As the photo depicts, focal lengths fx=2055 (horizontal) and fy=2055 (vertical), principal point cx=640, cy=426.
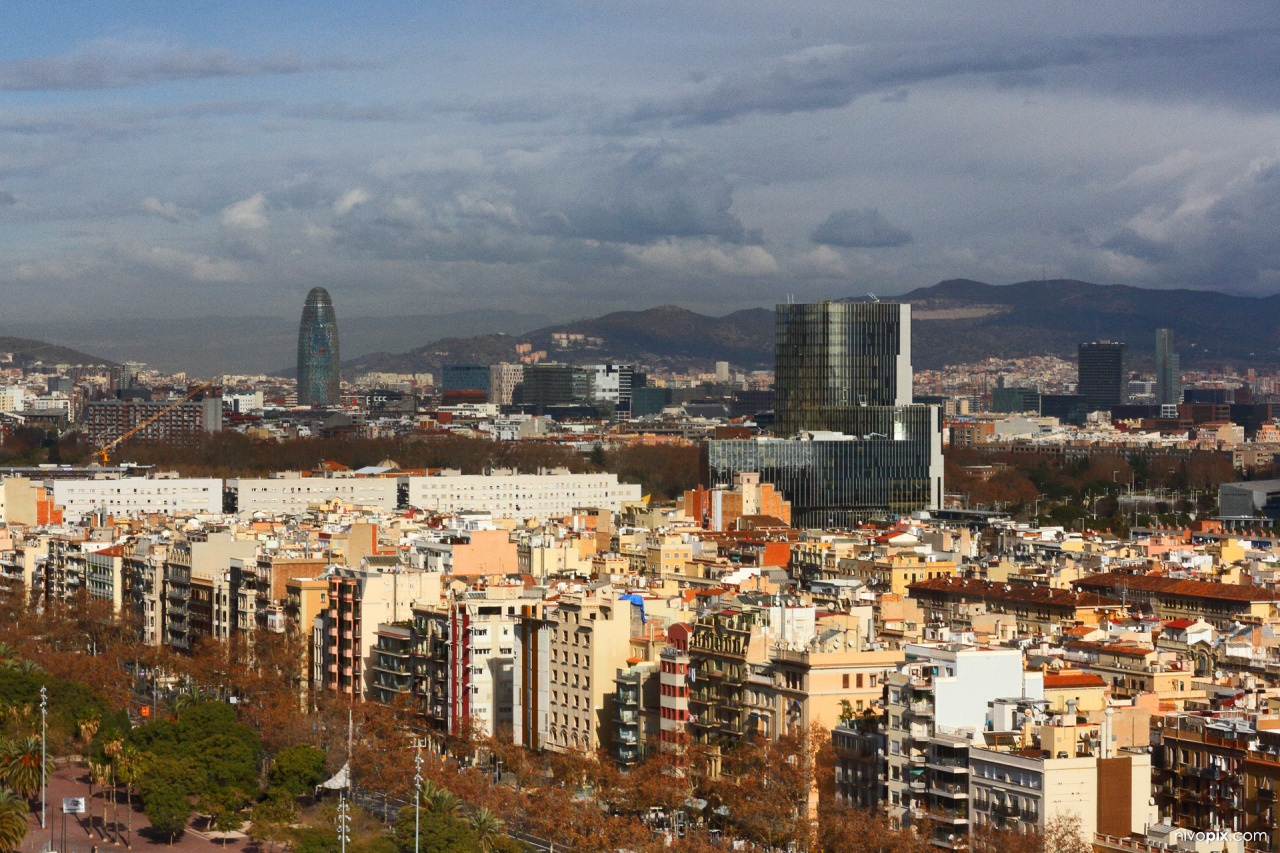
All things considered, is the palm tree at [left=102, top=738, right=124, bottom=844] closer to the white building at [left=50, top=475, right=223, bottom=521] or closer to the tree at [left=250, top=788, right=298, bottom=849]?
the tree at [left=250, top=788, right=298, bottom=849]

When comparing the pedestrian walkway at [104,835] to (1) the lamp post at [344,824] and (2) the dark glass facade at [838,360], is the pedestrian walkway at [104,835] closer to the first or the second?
(1) the lamp post at [344,824]

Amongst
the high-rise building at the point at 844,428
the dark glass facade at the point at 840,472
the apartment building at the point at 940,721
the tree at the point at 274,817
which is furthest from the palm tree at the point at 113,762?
the dark glass facade at the point at 840,472

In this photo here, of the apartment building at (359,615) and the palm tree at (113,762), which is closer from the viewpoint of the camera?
the palm tree at (113,762)

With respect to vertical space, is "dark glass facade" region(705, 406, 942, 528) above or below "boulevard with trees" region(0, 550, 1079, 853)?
Answer: above

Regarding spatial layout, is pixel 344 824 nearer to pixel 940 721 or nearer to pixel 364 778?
pixel 364 778

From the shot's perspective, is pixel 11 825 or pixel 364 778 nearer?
pixel 11 825

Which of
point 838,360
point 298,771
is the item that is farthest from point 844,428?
point 298,771

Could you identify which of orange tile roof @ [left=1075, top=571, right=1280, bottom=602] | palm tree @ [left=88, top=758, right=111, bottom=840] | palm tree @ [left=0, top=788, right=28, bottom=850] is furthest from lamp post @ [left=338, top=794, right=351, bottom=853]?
orange tile roof @ [left=1075, top=571, right=1280, bottom=602]
